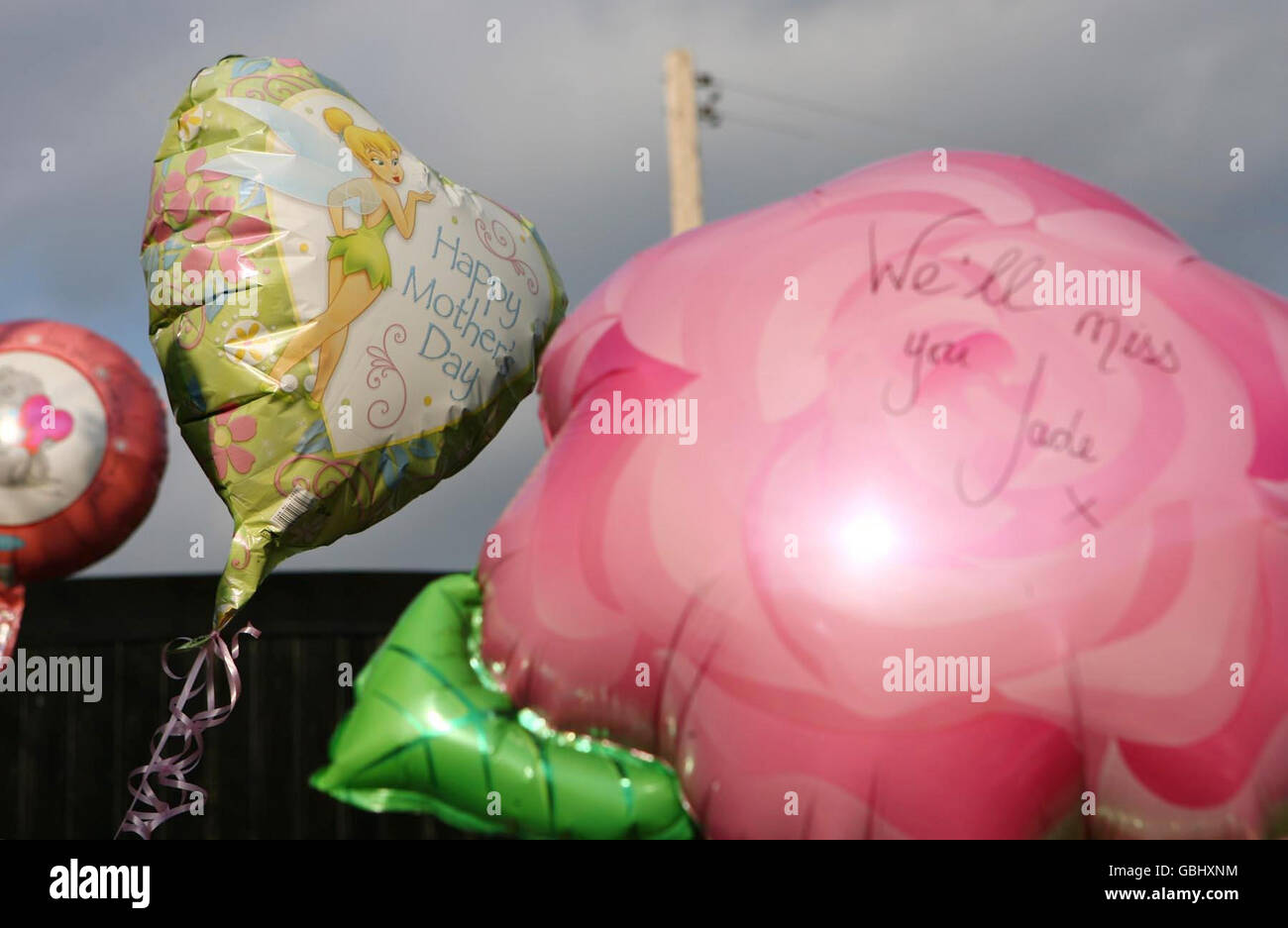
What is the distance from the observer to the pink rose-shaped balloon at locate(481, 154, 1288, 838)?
1.67 m

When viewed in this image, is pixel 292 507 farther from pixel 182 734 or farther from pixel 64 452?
pixel 64 452

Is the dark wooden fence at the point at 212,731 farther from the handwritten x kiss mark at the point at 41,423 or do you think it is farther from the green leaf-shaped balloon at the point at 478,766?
the green leaf-shaped balloon at the point at 478,766

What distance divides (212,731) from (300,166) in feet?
9.01

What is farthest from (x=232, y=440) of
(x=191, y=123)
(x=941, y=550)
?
(x=941, y=550)

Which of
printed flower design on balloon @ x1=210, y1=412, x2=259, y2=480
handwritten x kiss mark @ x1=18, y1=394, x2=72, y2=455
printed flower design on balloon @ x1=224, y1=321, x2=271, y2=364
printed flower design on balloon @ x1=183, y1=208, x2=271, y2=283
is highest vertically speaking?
printed flower design on balloon @ x1=183, y1=208, x2=271, y2=283

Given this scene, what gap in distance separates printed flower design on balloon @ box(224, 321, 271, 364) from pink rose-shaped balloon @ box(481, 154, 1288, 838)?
66 centimetres

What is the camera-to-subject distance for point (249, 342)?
224 cm

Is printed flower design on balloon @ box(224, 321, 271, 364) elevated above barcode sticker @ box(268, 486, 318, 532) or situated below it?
above

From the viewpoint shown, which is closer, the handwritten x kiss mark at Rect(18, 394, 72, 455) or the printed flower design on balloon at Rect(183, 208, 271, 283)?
the printed flower design on balloon at Rect(183, 208, 271, 283)

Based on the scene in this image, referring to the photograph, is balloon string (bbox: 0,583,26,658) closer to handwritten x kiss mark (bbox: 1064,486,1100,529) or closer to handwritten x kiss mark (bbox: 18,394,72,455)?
handwritten x kiss mark (bbox: 18,394,72,455)

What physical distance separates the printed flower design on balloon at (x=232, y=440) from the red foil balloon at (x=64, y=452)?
100 cm

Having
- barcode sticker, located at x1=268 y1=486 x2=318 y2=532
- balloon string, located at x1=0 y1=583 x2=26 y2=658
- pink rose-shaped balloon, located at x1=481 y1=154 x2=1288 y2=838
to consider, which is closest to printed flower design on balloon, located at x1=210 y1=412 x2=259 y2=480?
barcode sticker, located at x1=268 y1=486 x2=318 y2=532
